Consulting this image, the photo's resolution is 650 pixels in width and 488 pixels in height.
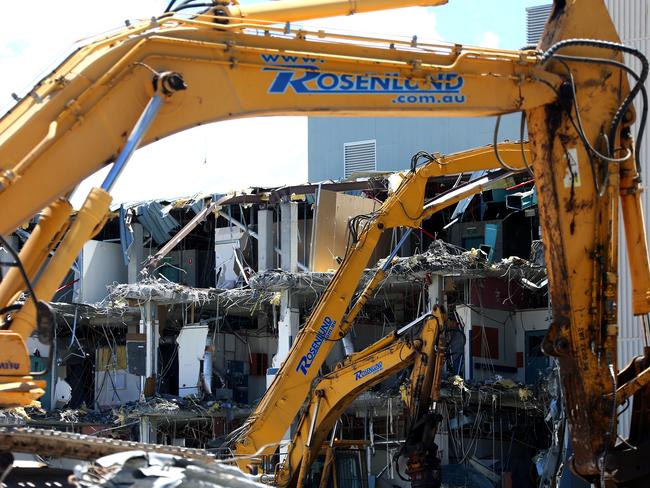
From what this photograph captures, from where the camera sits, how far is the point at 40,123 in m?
9.45

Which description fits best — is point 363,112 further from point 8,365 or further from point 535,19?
point 535,19

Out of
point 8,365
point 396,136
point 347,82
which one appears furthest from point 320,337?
point 396,136

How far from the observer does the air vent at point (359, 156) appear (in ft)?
138

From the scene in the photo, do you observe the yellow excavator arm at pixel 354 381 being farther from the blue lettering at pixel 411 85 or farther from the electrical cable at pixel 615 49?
the blue lettering at pixel 411 85

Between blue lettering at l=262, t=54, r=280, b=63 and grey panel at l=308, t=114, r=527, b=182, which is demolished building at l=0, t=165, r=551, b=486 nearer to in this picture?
grey panel at l=308, t=114, r=527, b=182

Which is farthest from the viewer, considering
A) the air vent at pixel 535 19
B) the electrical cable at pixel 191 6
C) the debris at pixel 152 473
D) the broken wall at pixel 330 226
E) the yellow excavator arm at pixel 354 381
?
the air vent at pixel 535 19

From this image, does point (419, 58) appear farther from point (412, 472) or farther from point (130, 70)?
point (412, 472)

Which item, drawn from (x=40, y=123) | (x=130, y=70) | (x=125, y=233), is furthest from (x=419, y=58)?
(x=125, y=233)

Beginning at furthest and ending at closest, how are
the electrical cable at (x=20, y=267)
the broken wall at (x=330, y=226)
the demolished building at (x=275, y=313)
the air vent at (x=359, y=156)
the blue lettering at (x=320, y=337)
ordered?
1. the air vent at (x=359, y=156)
2. the broken wall at (x=330, y=226)
3. the demolished building at (x=275, y=313)
4. the blue lettering at (x=320, y=337)
5. the electrical cable at (x=20, y=267)

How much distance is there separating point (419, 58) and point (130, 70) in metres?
3.14

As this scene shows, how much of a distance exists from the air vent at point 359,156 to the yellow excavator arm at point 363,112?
29051 mm

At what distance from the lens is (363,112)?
11344 millimetres

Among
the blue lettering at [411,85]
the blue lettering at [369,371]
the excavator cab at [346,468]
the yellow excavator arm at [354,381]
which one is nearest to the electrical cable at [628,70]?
the blue lettering at [411,85]

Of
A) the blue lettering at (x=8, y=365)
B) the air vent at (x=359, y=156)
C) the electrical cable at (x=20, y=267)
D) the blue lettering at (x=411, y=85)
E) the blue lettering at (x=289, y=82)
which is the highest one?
the air vent at (x=359, y=156)
